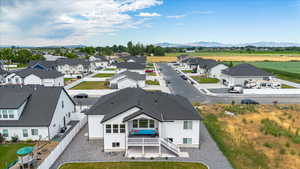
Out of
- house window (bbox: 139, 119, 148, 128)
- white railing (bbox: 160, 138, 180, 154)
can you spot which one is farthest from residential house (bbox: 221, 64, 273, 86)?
house window (bbox: 139, 119, 148, 128)

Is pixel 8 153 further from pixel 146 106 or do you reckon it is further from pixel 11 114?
pixel 146 106

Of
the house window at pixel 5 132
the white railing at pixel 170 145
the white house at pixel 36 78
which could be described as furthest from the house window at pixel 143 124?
the white house at pixel 36 78

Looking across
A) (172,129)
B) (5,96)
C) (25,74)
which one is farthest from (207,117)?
(25,74)

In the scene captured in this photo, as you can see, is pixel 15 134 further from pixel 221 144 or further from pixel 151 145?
pixel 221 144

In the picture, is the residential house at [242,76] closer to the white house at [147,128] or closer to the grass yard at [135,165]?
the white house at [147,128]

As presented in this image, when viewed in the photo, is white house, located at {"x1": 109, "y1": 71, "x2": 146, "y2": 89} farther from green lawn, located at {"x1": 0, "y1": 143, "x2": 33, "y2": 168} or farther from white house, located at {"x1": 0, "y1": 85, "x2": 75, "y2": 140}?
green lawn, located at {"x1": 0, "y1": 143, "x2": 33, "y2": 168}

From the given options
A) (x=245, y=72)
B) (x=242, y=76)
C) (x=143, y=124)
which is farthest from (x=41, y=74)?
(x=245, y=72)
